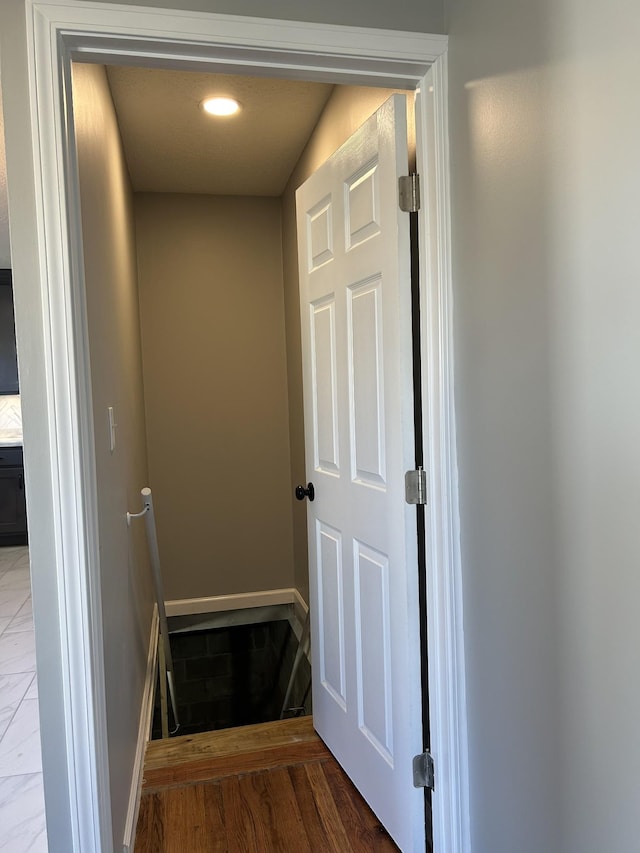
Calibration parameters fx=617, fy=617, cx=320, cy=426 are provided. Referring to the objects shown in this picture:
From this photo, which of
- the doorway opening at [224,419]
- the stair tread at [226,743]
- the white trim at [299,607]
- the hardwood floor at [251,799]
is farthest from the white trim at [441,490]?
the white trim at [299,607]

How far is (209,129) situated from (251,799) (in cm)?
275

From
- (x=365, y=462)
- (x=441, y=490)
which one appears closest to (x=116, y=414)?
(x=365, y=462)

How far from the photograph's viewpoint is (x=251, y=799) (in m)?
2.05

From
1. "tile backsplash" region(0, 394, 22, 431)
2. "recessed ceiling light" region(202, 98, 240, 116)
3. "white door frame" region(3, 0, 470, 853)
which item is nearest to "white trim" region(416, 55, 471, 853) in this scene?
"white door frame" region(3, 0, 470, 853)

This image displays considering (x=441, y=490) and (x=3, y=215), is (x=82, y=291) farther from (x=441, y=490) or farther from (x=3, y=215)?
(x=3, y=215)

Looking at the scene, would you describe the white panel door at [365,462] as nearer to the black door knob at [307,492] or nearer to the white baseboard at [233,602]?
the black door knob at [307,492]

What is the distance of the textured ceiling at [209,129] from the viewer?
2410mm

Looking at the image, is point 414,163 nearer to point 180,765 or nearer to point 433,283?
point 433,283

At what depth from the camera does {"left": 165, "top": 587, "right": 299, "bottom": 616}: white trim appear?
3.89 metres

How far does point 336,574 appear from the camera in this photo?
2.15 meters

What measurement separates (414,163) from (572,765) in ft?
4.95

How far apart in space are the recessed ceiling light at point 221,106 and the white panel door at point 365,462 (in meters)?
0.61

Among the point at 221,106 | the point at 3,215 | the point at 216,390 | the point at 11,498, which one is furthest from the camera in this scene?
the point at 11,498

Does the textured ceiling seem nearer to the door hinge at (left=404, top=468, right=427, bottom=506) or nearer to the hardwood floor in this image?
the door hinge at (left=404, top=468, right=427, bottom=506)
